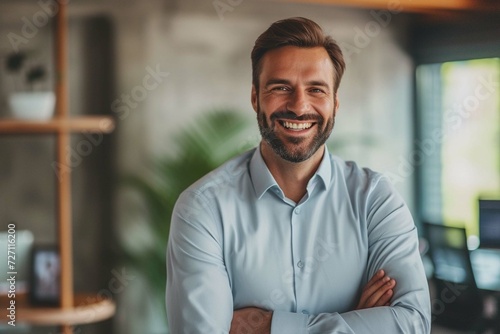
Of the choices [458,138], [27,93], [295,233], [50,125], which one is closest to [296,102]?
[295,233]

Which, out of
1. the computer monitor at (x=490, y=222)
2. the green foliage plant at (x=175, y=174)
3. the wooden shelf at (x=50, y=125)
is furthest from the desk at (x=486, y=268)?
the wooden shelf at (x=50, y=125)

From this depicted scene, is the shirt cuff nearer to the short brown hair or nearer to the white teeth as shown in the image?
the white teeth

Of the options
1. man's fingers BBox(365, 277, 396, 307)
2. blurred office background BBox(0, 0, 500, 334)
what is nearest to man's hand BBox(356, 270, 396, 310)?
man's fingers BBox(365, 277, 396, 307)

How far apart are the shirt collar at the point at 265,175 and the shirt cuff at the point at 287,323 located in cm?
27

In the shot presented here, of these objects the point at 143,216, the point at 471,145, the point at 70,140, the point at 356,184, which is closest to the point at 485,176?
the point at 471,145

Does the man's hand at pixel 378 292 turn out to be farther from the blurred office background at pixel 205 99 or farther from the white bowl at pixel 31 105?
the blurred office background at pixel 205 99

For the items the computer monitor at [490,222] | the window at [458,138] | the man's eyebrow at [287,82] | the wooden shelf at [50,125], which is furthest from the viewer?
the window at [458,138]

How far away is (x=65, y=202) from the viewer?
11.1 feet

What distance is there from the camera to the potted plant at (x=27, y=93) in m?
3.30

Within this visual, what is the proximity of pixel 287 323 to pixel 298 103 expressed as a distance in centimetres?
45

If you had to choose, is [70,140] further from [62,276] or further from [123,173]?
[62,276]

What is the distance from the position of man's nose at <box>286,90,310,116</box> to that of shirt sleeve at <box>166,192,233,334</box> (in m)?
0.27

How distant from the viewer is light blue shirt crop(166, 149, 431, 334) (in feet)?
5.02

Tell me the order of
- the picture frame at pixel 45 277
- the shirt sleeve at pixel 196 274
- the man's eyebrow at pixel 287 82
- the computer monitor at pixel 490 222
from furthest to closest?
the computer monitor at pixel 490 222
the picture frame at pixel 45 277
the man's eyebrow at pixel 287 82
the shirt sleeve at pixel 196 274
